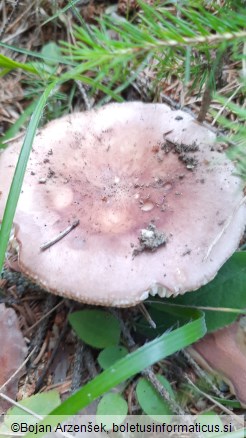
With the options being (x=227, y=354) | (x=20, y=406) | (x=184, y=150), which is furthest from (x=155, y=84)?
(x=20, y=406)

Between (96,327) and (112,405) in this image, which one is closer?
(112,405)

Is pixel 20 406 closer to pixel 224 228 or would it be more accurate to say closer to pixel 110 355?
pixel 110 355

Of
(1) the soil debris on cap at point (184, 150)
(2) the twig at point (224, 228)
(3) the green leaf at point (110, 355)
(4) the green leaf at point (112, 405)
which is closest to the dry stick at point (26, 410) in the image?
(4) the green leaf at point (112, 405)

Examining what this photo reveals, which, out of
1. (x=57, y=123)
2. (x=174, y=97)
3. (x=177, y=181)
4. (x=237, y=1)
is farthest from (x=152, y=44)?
(x=174, y=97)

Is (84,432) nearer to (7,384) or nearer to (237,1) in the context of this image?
(7,384)

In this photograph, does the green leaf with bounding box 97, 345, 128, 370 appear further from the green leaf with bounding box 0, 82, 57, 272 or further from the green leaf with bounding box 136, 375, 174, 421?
the green leaf with bounding box 0, 82, 57, 272
